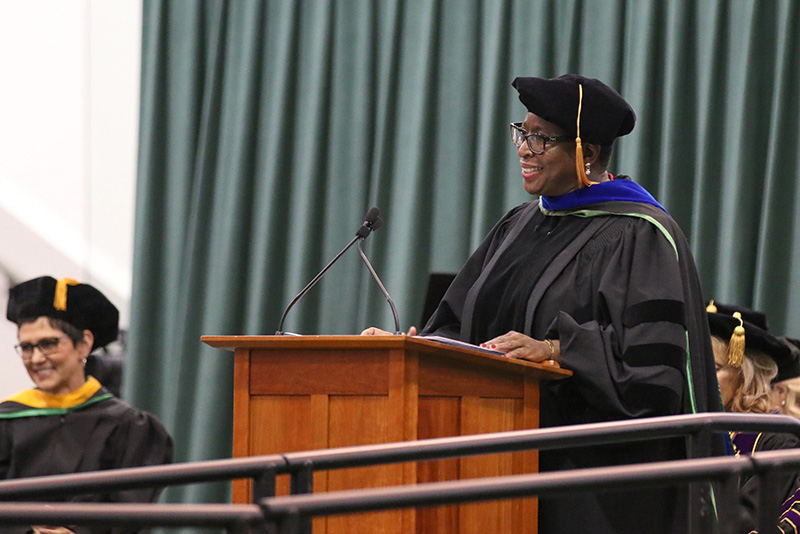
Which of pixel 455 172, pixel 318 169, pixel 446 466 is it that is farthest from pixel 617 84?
pixel 446 466

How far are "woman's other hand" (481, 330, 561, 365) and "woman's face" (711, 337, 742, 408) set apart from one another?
129 centimetres

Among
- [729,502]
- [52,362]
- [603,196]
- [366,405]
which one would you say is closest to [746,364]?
[603,196]

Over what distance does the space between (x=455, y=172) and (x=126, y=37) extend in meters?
2.17

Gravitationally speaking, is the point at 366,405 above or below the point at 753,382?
above

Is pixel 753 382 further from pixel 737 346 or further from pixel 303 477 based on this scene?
pixel 303 477

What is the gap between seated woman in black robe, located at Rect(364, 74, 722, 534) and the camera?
2732 mm

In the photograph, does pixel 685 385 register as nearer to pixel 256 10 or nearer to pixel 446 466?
pixel 446 466

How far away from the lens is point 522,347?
266 centimetres

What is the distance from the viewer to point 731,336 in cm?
380

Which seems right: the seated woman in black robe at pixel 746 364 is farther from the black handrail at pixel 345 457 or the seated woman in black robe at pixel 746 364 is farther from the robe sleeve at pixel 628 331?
the black handrail at pixel 345 457

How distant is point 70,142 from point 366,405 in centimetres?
454

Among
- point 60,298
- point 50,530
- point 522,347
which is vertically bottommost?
point 50,530

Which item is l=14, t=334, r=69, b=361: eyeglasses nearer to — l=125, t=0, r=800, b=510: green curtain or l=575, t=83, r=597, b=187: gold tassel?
l=125, t=0, r=800, b=510: green curtain

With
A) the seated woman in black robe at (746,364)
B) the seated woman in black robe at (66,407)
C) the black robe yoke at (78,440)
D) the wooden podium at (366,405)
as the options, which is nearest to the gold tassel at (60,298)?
the seated woman in black robe at (66,407)
